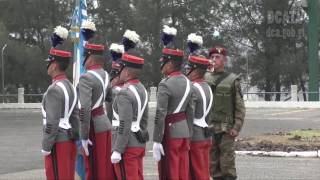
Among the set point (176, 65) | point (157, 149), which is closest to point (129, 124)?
point (157, 149)

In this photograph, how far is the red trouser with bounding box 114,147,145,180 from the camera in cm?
740

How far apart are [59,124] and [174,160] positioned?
1.56 m

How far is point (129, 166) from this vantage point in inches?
292

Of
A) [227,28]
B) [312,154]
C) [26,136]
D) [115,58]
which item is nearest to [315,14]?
[227,28]

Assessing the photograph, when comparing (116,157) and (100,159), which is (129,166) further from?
(100,159)

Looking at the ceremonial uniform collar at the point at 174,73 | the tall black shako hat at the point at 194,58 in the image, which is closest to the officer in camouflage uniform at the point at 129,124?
the ceremonial uniform collar at the point at 174,73

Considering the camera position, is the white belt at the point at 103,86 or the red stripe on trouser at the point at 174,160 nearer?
the red stripe on trouser at the point at 174,160

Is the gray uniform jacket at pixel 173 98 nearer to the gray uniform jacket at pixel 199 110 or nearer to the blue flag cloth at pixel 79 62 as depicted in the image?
the gray uniform jacket at pixel 199 110

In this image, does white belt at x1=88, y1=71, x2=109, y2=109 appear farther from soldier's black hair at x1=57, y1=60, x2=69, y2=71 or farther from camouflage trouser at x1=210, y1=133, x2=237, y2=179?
camouflage trouser at x1=210, y1=133, x2=237, y2=179

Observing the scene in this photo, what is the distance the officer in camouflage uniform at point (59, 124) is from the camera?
7293 millimetres

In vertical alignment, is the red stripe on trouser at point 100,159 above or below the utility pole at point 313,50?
below

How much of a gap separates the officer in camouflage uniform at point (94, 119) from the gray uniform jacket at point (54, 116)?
654 millimetres

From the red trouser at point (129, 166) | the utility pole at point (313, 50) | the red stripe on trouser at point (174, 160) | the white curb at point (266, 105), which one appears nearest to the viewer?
the red trouser at point (129, 166)

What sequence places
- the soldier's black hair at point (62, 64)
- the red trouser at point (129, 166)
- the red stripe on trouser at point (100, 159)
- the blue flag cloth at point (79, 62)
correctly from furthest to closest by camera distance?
the blue flag cloth at point (79, 62) < the red stripe on trouser at point (100, 159) < the soldier's black hair at point (62, 64) < the red trouser at point (129, 166)
